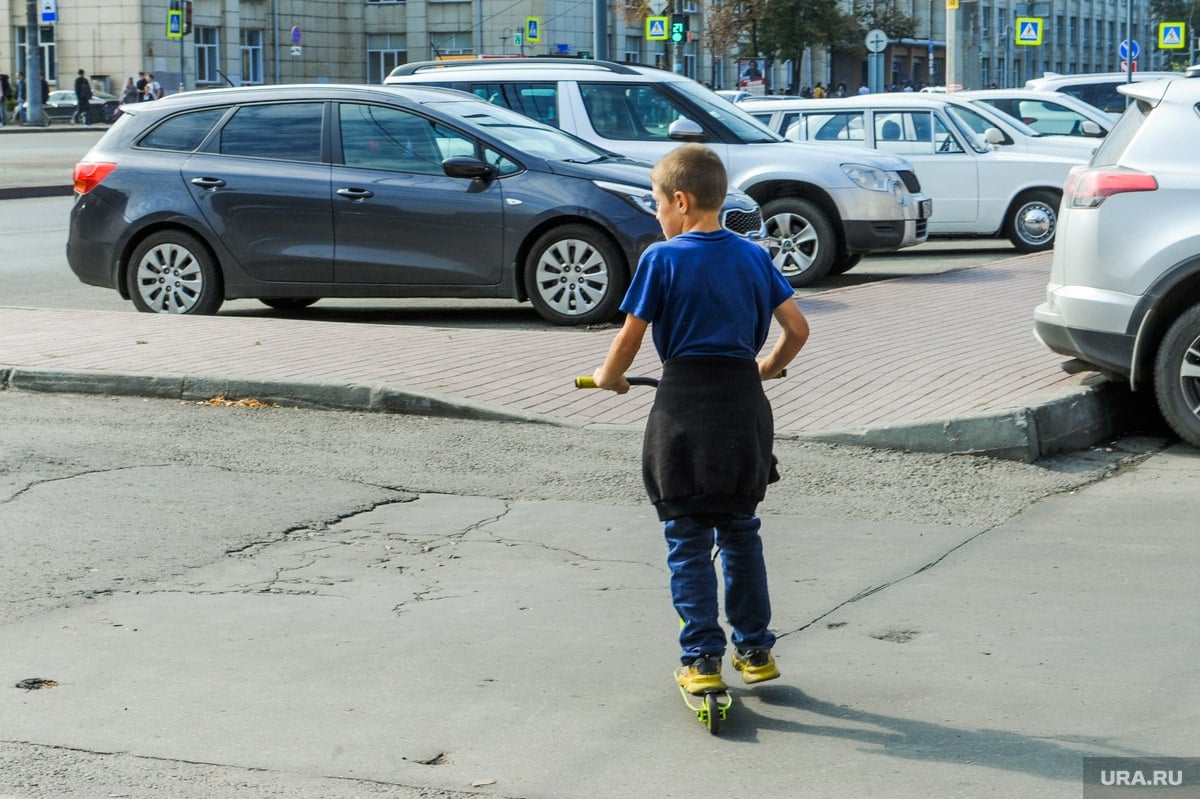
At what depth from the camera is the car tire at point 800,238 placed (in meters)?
14.5

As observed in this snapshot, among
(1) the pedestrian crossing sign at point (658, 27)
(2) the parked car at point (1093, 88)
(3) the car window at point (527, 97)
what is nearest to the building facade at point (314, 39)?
(1) the pedestrian crossing sign at point (658, 27)

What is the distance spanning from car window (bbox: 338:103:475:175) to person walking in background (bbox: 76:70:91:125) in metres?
46.2

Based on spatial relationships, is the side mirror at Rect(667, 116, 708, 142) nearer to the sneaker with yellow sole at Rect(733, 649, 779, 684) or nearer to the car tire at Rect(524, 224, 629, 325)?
the car tire at Rect(524, 224, 629, 325)

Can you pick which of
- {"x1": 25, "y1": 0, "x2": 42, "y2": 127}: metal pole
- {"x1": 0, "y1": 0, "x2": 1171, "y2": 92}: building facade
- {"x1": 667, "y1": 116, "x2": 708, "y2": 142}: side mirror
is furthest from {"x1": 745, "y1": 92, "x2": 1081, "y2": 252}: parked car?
{"x1": 25, "y1": 0, "x2": 42, "y2": 127}: metal pole

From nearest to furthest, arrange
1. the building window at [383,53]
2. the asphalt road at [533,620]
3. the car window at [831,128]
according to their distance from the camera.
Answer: the asphalt road at [533,620], the car window at [831,128], the building window at [383,53]

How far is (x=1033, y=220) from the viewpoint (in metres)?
17.4

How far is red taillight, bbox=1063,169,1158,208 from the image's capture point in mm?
7895

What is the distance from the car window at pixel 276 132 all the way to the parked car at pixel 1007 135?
25.6 feet

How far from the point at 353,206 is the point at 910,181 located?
5487mm

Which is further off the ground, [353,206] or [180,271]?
[353,206]

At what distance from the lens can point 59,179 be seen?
29.7m

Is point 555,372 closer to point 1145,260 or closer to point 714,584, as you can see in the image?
point 1145,260

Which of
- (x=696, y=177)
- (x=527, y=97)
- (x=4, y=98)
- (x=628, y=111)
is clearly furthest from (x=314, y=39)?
(x=696, y=177)

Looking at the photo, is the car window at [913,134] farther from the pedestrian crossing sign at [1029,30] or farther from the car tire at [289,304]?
the pedestrian crossing sign at [1029,30]
